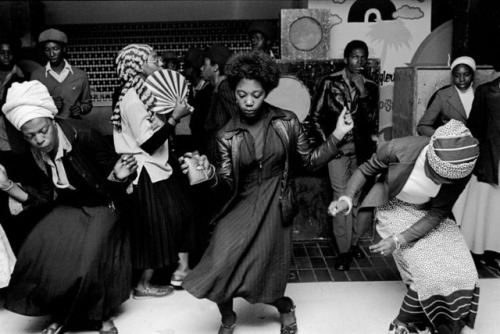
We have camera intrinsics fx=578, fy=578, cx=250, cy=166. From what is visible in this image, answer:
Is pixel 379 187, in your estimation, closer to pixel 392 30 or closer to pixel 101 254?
pixel 101 254

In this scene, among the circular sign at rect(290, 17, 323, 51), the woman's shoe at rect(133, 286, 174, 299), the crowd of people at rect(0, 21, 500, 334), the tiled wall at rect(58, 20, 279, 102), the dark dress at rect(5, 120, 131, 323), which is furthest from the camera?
the tiled wall at rect(58, 20, 279, 102)

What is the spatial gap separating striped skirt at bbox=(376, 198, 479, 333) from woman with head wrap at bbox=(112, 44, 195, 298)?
177cm

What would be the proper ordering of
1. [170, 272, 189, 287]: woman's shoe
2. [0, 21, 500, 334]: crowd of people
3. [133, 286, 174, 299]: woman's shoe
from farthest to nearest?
[170, 272, 189, 287]: woman's shoe < [133, 286, 174, 299]: woman's shoe < [0, 21, 500, 334]: crowd of people

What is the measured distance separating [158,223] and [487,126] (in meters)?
3.10

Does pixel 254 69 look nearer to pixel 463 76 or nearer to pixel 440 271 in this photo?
pixel 440 271

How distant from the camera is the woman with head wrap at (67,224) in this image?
13.6 feet

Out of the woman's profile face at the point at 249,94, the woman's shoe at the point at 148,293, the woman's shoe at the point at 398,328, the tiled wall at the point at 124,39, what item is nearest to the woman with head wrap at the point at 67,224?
the woman's shoe at the point at 148,293

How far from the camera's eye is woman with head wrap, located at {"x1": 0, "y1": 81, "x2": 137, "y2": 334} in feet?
13.6

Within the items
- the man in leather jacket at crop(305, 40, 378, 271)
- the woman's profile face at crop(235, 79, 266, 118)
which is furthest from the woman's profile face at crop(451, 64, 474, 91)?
the woman's profile face at crop(235, 79, 266, 118)

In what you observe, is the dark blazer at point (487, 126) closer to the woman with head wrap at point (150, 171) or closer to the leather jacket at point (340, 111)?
the leather jacket at point (340, 111)

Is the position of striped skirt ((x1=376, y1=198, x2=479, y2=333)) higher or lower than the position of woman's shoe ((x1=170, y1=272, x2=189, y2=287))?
higher

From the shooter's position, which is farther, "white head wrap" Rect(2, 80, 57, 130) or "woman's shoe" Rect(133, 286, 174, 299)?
"woman's shoe" Rect(133, 286, 174, 299)

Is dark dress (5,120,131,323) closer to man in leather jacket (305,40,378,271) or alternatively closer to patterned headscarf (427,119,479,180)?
man in leather jacket (305,40,378,271)

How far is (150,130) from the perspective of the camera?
4520mm
